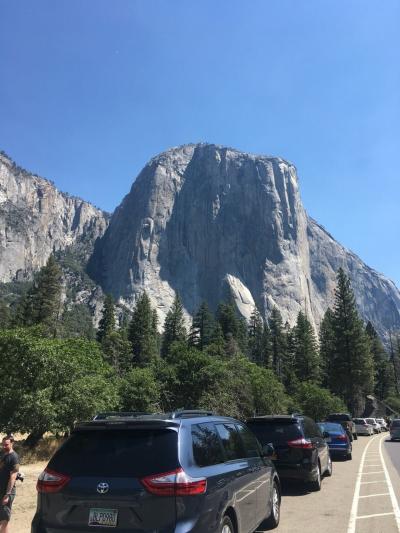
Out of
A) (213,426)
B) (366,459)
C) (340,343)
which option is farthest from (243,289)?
(213,426)

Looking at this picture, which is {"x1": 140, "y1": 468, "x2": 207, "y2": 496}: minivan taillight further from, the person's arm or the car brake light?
the car brake light

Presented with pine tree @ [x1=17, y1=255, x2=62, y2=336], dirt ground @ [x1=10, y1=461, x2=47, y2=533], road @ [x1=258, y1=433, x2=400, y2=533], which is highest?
pine tree @ [x1=17, y1=255, x2=62, y2=336]

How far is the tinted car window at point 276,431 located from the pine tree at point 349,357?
61762 mm

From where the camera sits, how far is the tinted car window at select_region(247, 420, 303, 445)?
11.0 meters

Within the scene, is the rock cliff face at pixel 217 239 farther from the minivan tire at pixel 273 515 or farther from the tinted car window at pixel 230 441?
the tinted car window at pixel 230 441

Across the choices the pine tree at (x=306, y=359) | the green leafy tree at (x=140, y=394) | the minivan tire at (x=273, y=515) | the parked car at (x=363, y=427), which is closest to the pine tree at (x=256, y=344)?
the pine tree at (x=306, y=359)

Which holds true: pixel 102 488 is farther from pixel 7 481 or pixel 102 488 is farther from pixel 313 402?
pixel 313 402

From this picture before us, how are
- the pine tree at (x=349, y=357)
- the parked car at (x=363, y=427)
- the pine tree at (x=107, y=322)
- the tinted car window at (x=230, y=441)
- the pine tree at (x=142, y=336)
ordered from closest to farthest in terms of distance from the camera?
the tinted car window at (x=230, y=441) < the parked car at (x=363, y=427) < the pine tree at (x=349, y=357) < the pine tree at (x=142, y=336) < the pine tree at (x=107, y=322)

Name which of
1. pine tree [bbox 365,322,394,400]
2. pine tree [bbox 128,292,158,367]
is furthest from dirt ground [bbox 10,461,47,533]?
pine tree [bbox 365,322,394,400]

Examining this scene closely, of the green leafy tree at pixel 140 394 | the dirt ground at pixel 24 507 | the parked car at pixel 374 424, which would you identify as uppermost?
the green leafy tree at pixel 140 394

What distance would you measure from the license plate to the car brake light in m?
6.97

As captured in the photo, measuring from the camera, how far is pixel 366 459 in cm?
1966

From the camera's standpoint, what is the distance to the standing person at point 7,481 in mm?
6188

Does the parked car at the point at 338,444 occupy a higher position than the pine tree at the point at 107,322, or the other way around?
the pine tree at the point at 107,322
